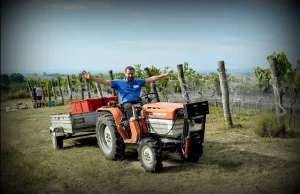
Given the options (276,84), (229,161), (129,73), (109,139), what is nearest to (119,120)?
→ (109,139)

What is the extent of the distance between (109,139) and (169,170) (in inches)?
64.5

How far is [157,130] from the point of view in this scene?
5.15 m

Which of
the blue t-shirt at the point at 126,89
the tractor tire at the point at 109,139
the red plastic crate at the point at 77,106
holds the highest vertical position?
the blue t-shirt at the point at 126,89

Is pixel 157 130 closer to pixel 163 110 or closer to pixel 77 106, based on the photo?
pixel 163 110

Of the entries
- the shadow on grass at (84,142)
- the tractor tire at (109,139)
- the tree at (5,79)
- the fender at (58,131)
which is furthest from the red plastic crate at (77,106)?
the tree at (5,79)

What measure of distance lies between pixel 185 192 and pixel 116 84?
2264 millimetres

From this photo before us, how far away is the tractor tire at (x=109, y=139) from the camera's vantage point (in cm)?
555

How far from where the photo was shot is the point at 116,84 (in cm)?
542

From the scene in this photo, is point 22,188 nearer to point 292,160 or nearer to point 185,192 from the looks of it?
point 185,192

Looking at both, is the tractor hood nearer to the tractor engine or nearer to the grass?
the tractor engine

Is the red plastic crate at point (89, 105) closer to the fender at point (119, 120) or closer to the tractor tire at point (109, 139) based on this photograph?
the tractor tire at point (109, 139)

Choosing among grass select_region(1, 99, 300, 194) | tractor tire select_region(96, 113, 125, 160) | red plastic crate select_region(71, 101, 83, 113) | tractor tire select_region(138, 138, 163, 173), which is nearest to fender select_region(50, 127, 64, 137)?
grass select_region(1, 99, 300, 194)

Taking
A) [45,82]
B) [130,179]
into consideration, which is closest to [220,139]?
[130,179]

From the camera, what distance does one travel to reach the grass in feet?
13.5
